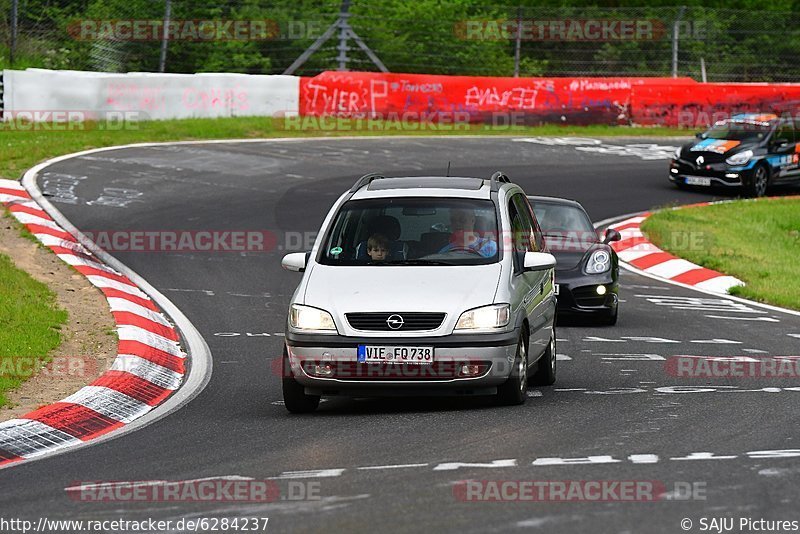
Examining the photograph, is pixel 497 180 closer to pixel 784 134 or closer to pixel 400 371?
pixel 400 371

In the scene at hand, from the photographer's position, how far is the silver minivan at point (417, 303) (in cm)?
941

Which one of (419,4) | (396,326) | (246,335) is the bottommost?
(246,335)

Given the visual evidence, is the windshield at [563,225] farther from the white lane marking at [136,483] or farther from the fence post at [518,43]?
the fence post at [518,43]

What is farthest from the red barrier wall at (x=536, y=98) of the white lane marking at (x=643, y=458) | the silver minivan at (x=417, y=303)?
the white lane marking at (x=643, y=458)

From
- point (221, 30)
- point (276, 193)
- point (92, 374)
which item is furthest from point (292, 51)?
point (92, 374)

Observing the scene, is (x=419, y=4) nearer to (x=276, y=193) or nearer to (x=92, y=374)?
(x=276, y=193)

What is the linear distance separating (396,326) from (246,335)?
14.0 feet

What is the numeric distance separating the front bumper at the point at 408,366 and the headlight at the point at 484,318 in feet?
0.23

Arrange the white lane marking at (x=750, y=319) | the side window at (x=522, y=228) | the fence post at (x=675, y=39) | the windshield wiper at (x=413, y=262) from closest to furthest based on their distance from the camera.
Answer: the windshield wiper at (x=413, y=262) → the side window at (x=522, y=228) → the white lane marking at (x=750, y=319) → the fence post at (x=675, y=39)

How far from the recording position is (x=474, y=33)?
34.5 m

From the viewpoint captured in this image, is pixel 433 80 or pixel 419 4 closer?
pixel 433 80

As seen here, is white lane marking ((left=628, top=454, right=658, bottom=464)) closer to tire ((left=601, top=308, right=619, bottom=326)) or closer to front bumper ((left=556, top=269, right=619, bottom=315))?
front bumper ((left=556, top=269, right=619, bottom=315))

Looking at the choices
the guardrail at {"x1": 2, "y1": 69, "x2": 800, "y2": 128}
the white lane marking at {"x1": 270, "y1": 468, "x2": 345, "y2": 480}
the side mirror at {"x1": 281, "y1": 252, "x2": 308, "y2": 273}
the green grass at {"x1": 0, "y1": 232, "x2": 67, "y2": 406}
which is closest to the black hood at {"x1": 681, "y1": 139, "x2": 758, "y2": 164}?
the guardrail at {"x1": 2, "y1": 69, "x2": 800, "y2": 128}

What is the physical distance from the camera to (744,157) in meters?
26.0
